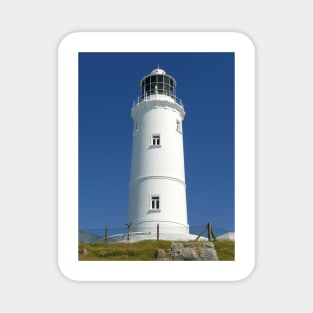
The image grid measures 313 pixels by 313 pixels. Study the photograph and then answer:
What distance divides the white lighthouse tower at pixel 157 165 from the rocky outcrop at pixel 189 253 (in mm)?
2674

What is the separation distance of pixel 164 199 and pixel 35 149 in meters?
5.96

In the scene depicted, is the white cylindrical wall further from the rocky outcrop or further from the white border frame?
the white border frame

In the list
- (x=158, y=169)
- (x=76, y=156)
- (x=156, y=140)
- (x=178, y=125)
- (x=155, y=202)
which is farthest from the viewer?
(x=178, y=125)

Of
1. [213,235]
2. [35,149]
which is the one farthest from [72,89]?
[213,235]

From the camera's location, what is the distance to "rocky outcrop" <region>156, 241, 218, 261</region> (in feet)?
25.7

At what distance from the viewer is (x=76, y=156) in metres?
6.96

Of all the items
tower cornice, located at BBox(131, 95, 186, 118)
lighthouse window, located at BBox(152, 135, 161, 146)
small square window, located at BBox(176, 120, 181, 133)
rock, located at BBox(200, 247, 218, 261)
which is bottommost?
rock, located at BBox(200, 247, 218, 261)

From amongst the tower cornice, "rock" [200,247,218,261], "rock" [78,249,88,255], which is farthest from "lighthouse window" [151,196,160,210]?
"rock" [78,249,88,255]

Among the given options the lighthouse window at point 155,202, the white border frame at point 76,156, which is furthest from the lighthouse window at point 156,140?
the white border frame at point 76,156

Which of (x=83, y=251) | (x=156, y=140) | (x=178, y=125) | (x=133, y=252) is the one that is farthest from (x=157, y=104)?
(x=83, y=251)

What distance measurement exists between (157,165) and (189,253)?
192 inches

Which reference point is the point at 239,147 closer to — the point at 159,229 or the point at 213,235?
the point at 213,235

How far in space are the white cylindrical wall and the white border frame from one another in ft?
16.0

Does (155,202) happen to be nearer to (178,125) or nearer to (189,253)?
(178,125)
